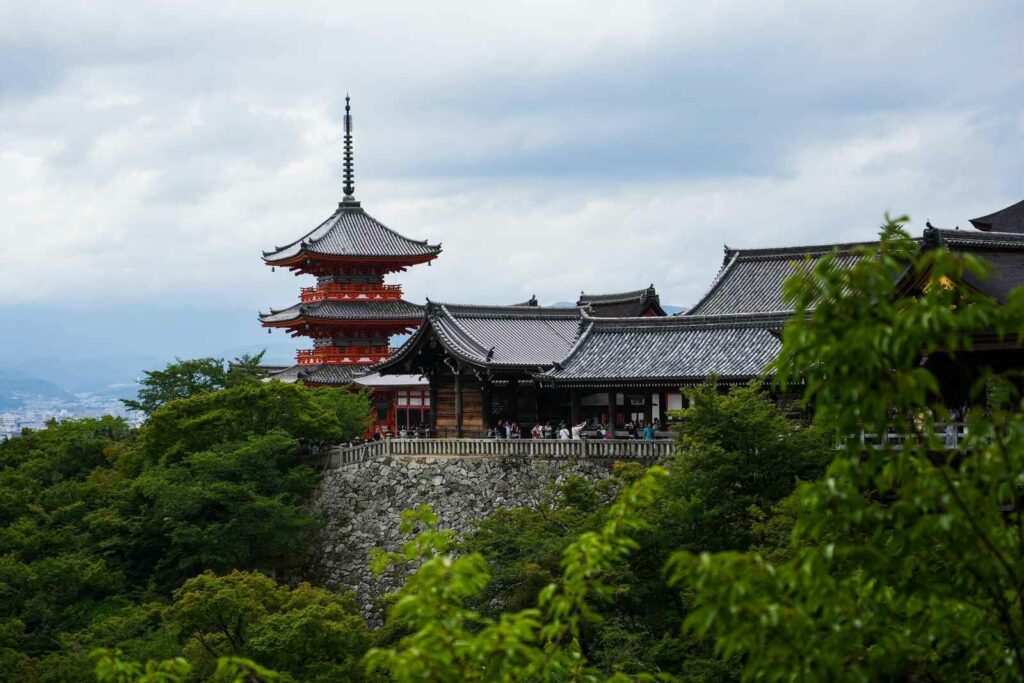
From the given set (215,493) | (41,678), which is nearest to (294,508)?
(215,493)

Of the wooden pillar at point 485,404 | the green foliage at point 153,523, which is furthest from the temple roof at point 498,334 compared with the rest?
the green foliage at point 153,523

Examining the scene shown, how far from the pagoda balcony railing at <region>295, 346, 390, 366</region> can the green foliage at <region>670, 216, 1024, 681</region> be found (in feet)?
157

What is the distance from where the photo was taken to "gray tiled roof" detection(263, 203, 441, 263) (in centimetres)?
5659

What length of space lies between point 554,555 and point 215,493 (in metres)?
12.9

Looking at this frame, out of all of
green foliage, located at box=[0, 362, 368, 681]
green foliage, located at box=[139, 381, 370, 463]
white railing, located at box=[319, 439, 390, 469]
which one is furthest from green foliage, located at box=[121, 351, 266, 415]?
white railing, located at box=[319, 439, 390, 469]

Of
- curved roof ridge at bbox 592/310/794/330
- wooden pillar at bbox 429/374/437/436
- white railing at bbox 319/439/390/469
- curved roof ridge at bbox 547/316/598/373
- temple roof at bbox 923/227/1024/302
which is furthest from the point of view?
wooden pillar at bbox 429/374/437/436

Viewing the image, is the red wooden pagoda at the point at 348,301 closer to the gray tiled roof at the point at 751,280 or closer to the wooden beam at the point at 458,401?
the wooden beam at the point at 458,401

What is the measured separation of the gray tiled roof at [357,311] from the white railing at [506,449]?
15.4m

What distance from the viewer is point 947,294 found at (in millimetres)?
8953

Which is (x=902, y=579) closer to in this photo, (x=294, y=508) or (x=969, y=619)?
(x=969, y=619)

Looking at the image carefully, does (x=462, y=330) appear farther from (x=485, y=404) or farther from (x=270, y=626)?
(x=270, y=626)

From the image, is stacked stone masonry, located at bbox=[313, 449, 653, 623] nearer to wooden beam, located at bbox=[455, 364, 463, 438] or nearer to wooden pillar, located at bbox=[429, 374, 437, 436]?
wooden beam, located at bbox=[455, 364, 463, 438]

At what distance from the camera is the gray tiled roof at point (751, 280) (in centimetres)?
4059

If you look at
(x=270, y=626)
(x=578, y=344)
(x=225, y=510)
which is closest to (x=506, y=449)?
(x=578, y=344)
